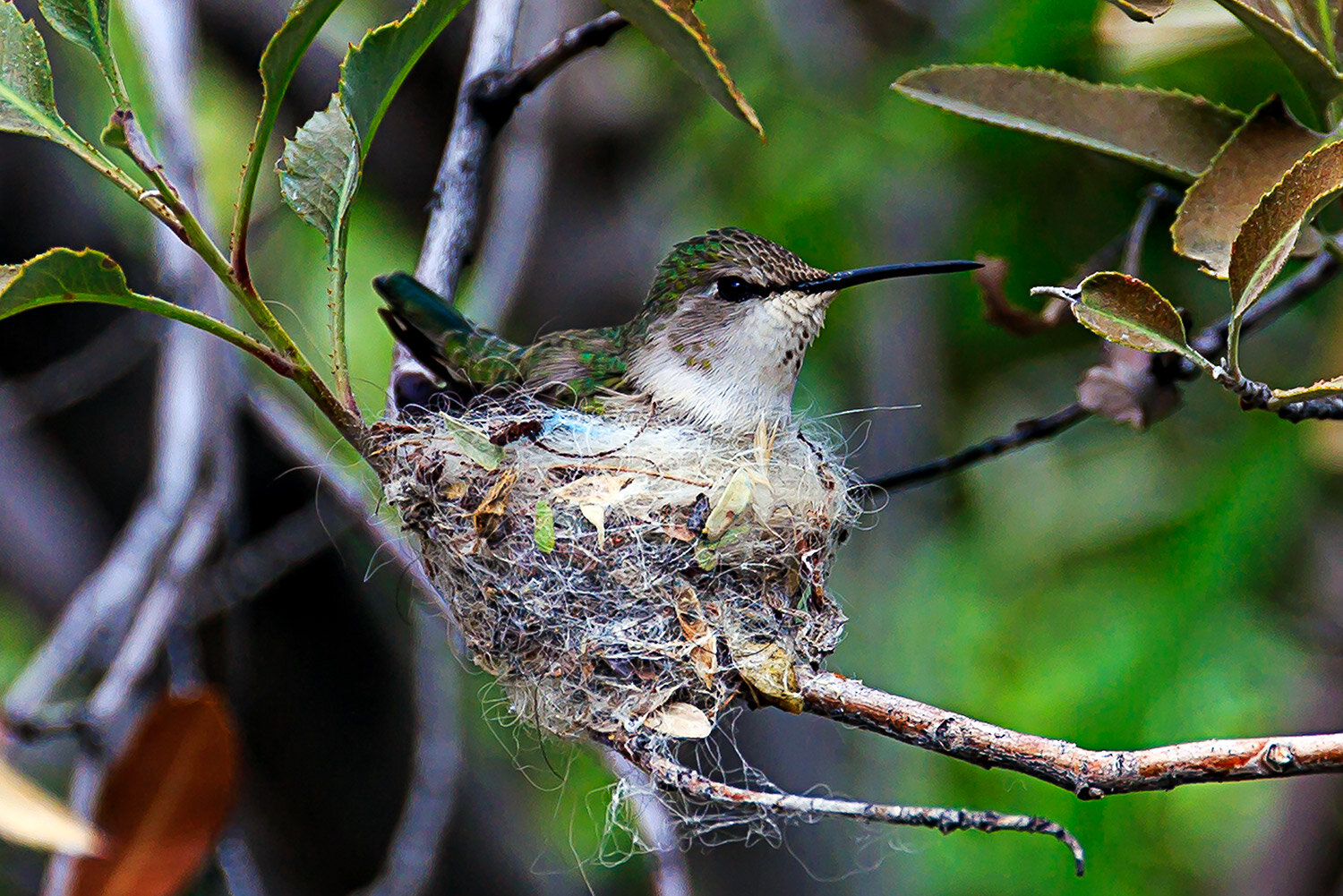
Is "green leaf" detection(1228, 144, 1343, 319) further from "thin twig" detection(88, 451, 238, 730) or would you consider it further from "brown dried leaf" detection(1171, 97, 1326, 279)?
"thin twig" detection(88, 451, 238, 730)

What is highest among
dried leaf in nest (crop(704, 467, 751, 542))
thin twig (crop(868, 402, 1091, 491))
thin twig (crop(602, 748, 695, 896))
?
dried leaf in nest (crop(704, 467, 751, 542))

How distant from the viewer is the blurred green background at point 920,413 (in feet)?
9.55

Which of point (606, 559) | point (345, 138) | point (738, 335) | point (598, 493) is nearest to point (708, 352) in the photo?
point (738, 335)

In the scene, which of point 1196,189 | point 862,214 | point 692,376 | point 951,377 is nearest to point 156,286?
point 692,376

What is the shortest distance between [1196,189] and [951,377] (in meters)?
2.62

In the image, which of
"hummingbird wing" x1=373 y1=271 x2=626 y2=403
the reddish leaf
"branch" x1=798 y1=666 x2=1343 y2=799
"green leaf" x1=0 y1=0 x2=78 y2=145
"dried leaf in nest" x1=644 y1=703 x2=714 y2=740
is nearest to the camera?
"branch" x1=798 y1=666 x2=1343 y2=799

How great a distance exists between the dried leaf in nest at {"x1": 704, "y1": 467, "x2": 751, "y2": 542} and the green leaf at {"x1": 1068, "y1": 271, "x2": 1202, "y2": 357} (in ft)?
2.52

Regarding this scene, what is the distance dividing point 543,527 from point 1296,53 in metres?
1.26

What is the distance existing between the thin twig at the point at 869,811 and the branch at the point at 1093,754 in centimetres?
5

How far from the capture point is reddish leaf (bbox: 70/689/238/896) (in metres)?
2.04

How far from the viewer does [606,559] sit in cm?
197

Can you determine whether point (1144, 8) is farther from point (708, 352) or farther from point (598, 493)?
point (708, 352)

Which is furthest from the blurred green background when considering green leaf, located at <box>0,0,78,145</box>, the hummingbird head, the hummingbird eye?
green leaf, located at <box>0,0,78,145</box>

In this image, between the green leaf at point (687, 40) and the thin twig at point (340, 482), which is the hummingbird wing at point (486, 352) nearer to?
the thin twig at point (340, 482)
